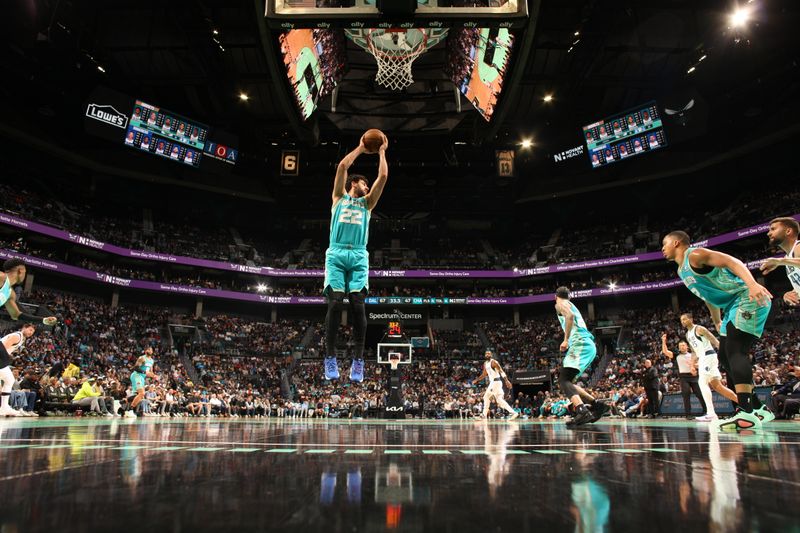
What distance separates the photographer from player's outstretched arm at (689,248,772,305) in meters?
3.97

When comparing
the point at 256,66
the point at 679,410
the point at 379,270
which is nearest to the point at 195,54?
the point at 256,66

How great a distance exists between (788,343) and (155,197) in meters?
38.0

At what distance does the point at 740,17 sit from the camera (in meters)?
18.1

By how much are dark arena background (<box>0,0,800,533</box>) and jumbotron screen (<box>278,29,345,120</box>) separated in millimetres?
156

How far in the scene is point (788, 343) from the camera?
19312 mm

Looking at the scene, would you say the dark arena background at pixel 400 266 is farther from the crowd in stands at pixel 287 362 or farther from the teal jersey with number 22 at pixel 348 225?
the crowd in stands at pixel 287 362

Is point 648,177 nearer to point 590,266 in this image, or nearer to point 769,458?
point 590,266

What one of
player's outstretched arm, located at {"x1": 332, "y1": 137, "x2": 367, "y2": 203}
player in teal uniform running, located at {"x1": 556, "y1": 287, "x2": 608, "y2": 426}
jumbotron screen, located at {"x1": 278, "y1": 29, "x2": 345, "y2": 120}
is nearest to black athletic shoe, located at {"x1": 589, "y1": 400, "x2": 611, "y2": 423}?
player in teal uniform running, located at {"x1": 556, "y1": 287, "x2": 608, "y2": 426}

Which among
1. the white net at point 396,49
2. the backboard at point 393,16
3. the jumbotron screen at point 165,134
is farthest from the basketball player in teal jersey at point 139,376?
the jumbotron screen at point 165,134

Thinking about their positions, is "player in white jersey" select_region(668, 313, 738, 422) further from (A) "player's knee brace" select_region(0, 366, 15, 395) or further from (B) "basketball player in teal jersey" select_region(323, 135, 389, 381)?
(A) "player's knee brace" select_region(0, 366, 15, 395)

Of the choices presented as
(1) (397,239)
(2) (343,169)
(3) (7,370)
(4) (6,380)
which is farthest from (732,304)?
(1) (397,239)

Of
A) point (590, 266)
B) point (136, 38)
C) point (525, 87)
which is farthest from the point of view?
point (590, 266)

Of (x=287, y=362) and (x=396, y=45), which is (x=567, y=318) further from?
(x=287, y=362)

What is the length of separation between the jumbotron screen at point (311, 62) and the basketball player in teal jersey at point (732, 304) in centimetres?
1226
